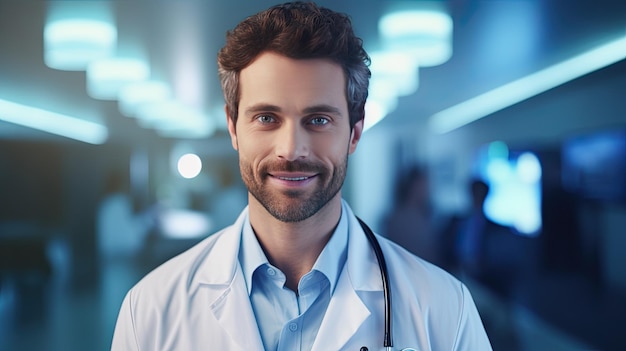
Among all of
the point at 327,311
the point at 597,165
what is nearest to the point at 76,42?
the point at 327,311

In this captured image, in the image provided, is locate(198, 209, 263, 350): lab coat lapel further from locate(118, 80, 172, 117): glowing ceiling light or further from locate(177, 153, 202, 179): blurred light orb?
locate(118, 80, 172, 117): glowing ceiling light

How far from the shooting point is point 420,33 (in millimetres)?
1777

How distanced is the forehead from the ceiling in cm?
71

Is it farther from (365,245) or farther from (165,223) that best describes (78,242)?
(365,245)

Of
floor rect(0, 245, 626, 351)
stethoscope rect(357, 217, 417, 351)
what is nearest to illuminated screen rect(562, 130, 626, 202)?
stethoscope rect(357, 217, 417, 351)

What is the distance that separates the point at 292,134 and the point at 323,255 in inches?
10.6

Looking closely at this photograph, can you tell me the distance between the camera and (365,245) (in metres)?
1.18

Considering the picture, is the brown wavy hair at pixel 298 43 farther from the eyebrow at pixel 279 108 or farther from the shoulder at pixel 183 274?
the shoulder at pixel 183 274

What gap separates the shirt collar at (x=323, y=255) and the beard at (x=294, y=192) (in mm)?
97

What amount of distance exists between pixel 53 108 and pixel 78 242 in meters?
0.45

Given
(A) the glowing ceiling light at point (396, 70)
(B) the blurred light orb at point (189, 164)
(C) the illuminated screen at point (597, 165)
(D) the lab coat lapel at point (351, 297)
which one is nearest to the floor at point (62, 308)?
(B) the blurred light orb at point (189, 164)

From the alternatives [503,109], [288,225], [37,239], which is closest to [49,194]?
[37,239]

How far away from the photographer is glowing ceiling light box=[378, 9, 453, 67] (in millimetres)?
1768

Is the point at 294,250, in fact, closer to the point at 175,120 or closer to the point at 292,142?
the point at 292,142
